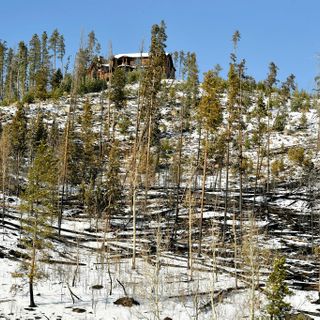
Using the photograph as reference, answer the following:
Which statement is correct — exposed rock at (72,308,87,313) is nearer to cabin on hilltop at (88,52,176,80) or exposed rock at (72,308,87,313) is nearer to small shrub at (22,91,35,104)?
small shrub at (22,91,35,104)

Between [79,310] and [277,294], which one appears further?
[79,310]

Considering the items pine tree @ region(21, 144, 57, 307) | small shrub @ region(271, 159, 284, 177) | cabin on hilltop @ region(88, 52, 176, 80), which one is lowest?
pine tree @ region(21, 144, 57, 307)

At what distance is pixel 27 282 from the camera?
917 inches

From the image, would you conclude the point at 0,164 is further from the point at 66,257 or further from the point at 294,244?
the point at 294,244

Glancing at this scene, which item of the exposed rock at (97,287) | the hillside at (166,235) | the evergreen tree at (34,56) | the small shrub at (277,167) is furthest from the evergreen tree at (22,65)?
the exposed rock at (97,287)

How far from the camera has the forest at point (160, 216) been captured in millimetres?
22125

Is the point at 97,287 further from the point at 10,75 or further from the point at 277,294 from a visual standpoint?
the point at 10,75

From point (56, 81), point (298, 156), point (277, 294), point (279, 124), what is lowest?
point (277, 294)

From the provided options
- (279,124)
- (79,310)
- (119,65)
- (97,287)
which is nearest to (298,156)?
(279,124)

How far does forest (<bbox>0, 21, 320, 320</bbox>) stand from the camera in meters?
22.1

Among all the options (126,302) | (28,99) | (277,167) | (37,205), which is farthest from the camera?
(28,99)

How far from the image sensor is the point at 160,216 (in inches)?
1564

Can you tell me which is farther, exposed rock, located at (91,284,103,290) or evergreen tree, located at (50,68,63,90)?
evergreen tree, located at (50,68,63,90)

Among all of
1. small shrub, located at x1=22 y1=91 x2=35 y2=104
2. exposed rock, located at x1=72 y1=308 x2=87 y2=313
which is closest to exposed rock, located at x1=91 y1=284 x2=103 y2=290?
exposed rock, located at x1=72 y1=308 x2=87 y2=313
